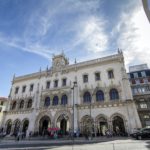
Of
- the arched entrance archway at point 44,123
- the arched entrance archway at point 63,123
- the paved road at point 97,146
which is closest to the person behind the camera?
the paved road at point 97,146

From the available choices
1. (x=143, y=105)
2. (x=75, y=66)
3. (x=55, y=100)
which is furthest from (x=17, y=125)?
(x=143, y=105)

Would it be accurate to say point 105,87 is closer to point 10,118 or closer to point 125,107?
point 125,107

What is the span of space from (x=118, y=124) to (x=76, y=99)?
895 cm

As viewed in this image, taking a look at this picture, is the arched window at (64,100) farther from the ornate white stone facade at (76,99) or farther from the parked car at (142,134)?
the parked car at (142,134)

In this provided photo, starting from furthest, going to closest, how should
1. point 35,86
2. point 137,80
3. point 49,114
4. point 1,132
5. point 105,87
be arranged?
point 137,80
point 35,86
point 1,132
point 49,114
point 105,87

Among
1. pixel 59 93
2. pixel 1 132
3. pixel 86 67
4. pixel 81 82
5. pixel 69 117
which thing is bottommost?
pixel 1 132

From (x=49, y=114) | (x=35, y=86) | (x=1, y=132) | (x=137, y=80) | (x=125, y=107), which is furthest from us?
(x=137, y=80)

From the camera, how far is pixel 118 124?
78.8 feet

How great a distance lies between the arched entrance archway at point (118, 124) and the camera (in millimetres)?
23375

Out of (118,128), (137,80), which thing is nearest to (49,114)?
(118,128)

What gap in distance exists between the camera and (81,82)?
2856 centimetres

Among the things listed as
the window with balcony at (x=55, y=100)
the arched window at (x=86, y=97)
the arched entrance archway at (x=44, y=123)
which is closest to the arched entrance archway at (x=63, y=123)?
the arched entrance archway at (x=44, y=123)

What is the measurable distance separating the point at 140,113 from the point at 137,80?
10.3 metres

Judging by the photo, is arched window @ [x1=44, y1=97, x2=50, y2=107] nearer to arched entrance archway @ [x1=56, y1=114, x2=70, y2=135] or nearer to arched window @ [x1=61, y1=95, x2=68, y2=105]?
arched window @ [x1=61, y1=95, x2=68, y2=105]
